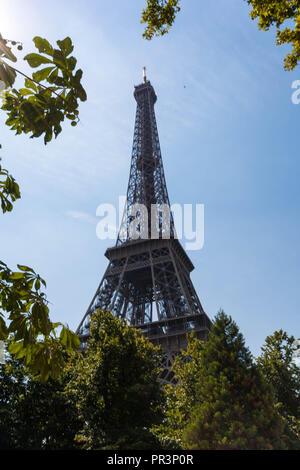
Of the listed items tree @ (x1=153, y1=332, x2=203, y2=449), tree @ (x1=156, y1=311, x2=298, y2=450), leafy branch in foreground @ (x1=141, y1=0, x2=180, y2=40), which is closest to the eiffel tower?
tree @ (x1=153, y1=332, x2=203, y2=449)

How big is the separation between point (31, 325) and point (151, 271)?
1644 inches

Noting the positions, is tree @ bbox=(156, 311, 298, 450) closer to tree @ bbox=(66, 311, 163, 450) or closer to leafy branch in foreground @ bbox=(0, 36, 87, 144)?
tree @ bbox=(66, 311, 163, 450)

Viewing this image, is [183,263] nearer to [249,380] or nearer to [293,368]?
[293,368]

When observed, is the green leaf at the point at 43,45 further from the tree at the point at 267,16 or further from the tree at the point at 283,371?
the tree at the point at 283,371

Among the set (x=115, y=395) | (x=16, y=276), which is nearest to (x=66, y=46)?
(x=16, y=276)

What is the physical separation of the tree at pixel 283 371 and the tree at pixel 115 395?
7.55 m

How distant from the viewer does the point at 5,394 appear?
2039 centimetres

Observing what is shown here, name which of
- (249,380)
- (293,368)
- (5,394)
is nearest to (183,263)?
(293,368)

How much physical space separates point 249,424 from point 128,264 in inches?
1427

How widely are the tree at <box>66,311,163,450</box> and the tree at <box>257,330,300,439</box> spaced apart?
7.55 m

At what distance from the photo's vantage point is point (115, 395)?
16438 mm

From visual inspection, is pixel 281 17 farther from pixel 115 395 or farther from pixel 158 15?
pixel 115 395

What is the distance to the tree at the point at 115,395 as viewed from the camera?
14.6 meters

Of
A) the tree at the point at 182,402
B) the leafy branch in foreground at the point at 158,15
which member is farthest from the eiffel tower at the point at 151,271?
the leafy branch in foreground at the point at 158,15
